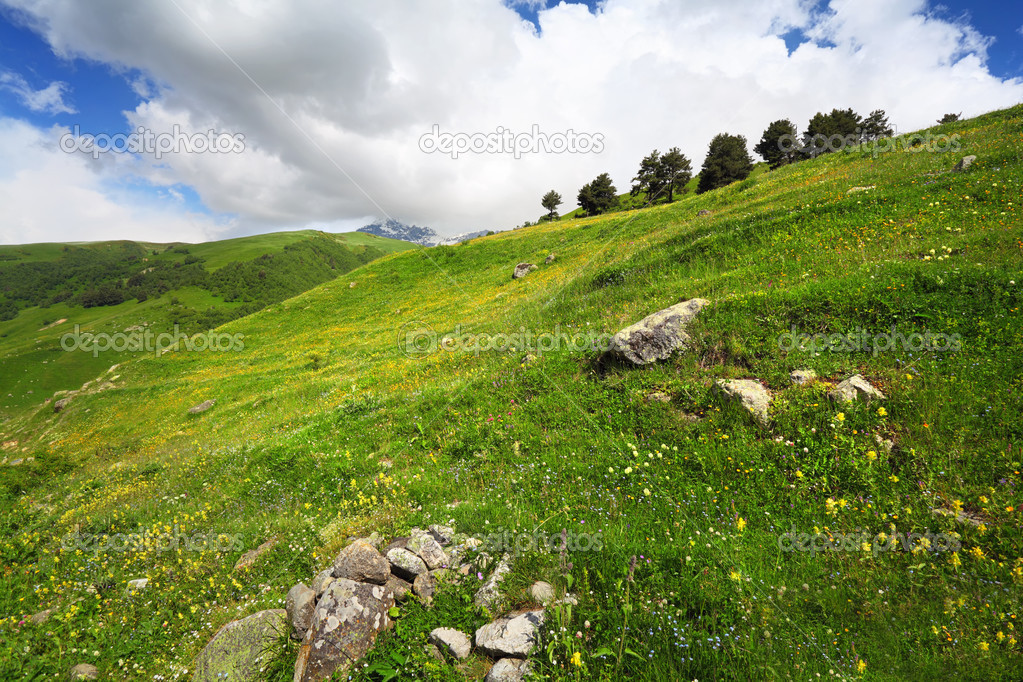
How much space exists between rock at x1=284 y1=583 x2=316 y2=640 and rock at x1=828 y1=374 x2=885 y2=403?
28.3 feet

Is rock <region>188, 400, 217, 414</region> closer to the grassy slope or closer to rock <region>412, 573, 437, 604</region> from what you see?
the grassy slope

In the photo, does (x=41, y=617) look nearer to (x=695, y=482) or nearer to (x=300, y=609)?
(x=300, y=609)

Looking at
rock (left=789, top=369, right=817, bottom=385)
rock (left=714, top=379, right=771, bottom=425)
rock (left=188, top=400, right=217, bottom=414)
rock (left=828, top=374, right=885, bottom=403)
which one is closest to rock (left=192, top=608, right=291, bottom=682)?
rock (left=714, top=379, right=771, bottom=425)

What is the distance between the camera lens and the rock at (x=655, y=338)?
356 inches

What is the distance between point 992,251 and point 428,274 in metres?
47.4

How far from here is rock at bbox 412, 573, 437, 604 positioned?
16.2ft

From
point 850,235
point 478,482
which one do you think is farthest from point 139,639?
point 850,235

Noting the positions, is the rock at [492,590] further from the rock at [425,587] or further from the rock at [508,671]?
the rock at [508,671]

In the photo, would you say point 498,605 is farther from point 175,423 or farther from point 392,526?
point 175,423

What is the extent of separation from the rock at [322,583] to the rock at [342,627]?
0.27m

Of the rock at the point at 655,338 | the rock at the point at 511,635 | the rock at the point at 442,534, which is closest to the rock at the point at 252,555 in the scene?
the rock at the point at 442,534

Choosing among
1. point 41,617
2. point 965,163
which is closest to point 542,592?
point 41,617

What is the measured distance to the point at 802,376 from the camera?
23.6 feet

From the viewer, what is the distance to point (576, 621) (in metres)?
4.21
